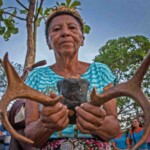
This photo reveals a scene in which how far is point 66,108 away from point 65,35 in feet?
1.91

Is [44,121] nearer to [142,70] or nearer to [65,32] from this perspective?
[142,70]

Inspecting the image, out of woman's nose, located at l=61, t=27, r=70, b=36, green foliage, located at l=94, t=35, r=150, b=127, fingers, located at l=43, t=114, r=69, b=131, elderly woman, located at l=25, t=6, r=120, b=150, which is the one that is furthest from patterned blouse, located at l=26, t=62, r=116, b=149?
green foliage, located at l=94, t=35, r=150, b=127

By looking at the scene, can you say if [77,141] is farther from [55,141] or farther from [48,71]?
[48,71]

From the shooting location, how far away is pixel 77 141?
1.86 metres

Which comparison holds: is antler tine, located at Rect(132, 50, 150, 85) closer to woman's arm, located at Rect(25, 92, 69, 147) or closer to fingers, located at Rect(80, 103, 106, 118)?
fingers, located at Rect(80, 103, 106, 118)

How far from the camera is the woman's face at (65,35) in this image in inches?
79.4

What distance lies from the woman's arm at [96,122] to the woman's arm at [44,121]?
0.24 ft

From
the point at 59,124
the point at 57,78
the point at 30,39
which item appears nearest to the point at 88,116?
the point at 59,124

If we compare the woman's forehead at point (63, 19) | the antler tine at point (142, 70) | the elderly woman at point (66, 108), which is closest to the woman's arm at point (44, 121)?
the elderly woman at point (66, 108)

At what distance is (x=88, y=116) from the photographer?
1.54 metres

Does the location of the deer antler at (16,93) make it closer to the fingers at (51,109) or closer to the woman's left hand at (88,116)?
the fingers at (51,109)

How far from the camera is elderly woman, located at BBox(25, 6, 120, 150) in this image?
5.14 ft

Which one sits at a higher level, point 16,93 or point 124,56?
point 124,56

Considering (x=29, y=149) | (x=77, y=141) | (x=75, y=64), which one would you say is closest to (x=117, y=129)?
(x=77, y=141)
